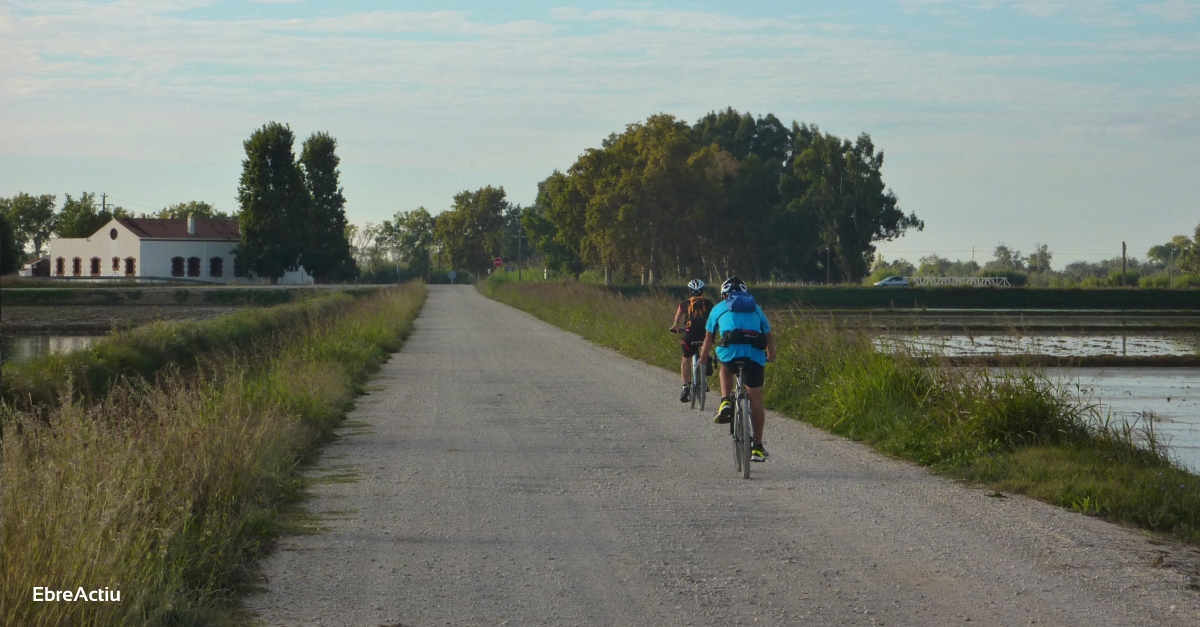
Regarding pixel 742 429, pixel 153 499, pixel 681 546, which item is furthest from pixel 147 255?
pixel 681 546

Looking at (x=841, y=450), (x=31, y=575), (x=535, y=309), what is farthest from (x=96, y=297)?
(x=31, y=575)

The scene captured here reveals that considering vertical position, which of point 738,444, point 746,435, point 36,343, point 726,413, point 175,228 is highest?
point 175,228

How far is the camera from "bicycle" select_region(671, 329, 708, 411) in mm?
15109

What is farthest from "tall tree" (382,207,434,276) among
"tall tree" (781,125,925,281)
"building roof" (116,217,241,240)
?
"tall tree" (781,125,925,281)

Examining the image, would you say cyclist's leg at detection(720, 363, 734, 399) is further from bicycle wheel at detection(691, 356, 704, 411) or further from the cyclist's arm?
bicycle wheel at detection(691, 356, 704, 411)

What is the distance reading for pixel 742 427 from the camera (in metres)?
9.93

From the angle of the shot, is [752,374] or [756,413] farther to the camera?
[752,374]

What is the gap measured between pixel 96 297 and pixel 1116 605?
6061 centimetres

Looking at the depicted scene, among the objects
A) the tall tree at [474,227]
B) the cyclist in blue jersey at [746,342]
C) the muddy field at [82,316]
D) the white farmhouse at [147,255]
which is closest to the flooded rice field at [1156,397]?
the cyclist in blue jersey at [746,342]

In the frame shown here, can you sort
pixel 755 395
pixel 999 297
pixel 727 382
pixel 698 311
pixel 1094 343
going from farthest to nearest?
1. pixel 999 297
2. pixel 1094 343
3. pixel 698 311
4. pixel 727 382
5. pixel 755 395

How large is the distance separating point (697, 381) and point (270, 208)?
81.0m

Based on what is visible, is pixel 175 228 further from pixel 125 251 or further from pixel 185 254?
pixel 125 251

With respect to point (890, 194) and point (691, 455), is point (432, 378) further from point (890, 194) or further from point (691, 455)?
point (890, 194)

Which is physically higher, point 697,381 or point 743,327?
point 743,327
